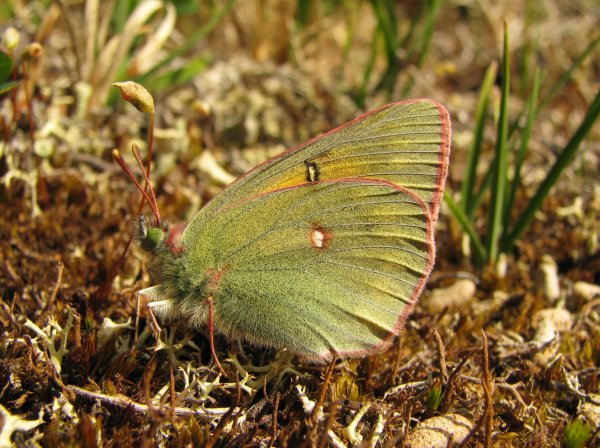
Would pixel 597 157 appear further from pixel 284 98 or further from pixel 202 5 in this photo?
pixel 202 5

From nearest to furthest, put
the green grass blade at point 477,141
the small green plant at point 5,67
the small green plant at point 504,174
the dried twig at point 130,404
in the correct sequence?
the dried twig at point 130,404, the small green plant at point 5,67, the small green plant at point 504,174, the green grass blade at point 477,141

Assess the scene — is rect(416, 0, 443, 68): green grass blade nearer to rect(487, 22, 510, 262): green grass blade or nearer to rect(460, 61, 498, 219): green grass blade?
rect(460, 61, 498, 219): green grass blade

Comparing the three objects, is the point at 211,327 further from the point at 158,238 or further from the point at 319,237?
the point at 319,237

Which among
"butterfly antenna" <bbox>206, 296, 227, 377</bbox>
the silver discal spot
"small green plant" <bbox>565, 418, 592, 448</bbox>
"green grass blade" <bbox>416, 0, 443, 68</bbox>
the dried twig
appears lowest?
"small green plant" <bbox>565, 418, 592, 448</bbox>

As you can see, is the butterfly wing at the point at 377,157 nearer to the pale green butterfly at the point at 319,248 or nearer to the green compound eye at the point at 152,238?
the pale green butterfly at the point at 319,248

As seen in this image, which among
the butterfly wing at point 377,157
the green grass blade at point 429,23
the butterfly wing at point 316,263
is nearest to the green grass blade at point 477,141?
the green grass blade at point 429,23

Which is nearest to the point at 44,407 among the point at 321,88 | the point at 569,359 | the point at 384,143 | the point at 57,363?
the point at 57,363

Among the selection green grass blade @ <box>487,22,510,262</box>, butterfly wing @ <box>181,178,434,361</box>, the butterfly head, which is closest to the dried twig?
butterfly wing @ <box>181,178,434,361</box>
